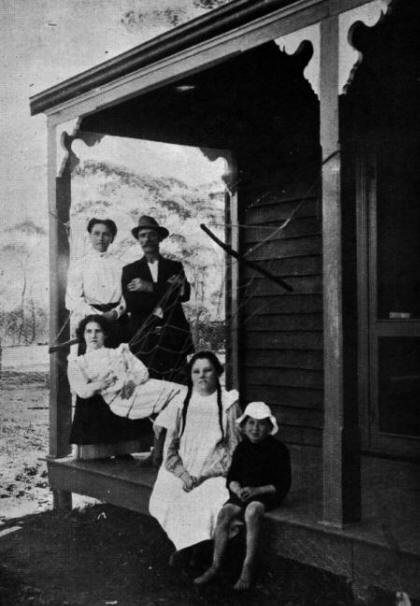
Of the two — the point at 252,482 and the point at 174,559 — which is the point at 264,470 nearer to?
the point at 252,482

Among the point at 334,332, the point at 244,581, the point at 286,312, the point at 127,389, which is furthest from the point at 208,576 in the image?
the point at 286,312

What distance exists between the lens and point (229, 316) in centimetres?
832

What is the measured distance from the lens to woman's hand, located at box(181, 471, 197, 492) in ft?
16.8

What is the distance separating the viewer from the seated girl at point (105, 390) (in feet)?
21.3

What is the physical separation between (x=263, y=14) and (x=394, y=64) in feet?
4.21

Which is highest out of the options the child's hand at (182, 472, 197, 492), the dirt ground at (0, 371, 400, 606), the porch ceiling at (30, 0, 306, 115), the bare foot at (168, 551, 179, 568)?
the porch ceiling at (30, 0, 306, 115)

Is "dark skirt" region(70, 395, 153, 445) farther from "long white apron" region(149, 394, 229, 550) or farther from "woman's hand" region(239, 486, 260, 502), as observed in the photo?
"woman's hand" region(239, 486, 260, 502)

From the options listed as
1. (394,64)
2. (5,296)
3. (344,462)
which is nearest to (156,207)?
(5,296)

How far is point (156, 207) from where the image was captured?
11047 mm

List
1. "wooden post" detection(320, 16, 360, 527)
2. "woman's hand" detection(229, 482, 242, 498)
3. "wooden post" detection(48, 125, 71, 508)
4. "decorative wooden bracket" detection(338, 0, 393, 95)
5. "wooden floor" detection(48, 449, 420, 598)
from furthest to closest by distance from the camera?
"wooden post" detection(48, 125, 71, 508) → "woman's hand" detection(229, 482, 242, 498) → "wooden post" detection(320, 16, 360, 527) → "decorative wooden bracket" detection(338, 0, 393, 95) → "wooden floor" detection(48, 449, 420, 598)

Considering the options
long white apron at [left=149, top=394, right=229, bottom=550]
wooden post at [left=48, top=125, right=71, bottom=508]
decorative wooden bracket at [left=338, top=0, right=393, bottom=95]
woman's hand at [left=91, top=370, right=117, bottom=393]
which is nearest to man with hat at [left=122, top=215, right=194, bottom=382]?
woman's hand at [left=91, top=370, right=117, bottom=393]

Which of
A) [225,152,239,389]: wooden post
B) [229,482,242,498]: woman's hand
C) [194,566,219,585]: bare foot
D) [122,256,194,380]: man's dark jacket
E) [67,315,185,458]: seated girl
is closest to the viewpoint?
[194,566,219,585]: bare foot

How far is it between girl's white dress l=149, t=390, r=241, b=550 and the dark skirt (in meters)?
1.25

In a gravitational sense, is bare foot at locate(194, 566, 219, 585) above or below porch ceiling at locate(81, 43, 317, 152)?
below
